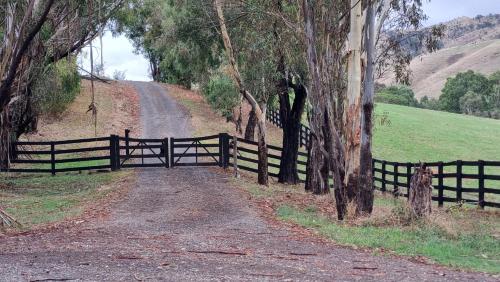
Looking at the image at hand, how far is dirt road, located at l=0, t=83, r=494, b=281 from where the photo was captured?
8.05 m

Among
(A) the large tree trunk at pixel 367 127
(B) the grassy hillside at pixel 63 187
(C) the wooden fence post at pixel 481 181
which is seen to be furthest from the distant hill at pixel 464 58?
(A) the large tree trunk at pixel 367 127

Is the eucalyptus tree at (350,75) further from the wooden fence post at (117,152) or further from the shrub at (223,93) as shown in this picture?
the shrub at (223,93)

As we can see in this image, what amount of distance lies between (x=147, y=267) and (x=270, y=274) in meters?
1.58

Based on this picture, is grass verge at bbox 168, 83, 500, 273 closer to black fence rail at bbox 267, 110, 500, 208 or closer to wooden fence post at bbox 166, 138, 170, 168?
black fence rail at bbox 267, 110, 500, 208

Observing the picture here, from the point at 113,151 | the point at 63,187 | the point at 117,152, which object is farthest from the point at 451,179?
the point at 63,187

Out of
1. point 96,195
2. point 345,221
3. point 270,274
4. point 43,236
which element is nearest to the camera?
point 270,274

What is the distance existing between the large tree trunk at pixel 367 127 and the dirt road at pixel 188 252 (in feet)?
7.81

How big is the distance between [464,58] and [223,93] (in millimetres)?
122246

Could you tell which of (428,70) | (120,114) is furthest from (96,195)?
(428,70)

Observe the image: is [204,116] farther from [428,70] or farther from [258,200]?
[428,70]

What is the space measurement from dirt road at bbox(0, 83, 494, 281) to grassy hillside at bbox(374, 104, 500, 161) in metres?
23.3

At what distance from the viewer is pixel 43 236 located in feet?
38.3

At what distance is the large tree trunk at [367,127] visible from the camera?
46.7 ft

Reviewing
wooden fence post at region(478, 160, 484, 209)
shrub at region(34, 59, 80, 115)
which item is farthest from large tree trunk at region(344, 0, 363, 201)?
shrub at region(34, 59, 80, 115)
